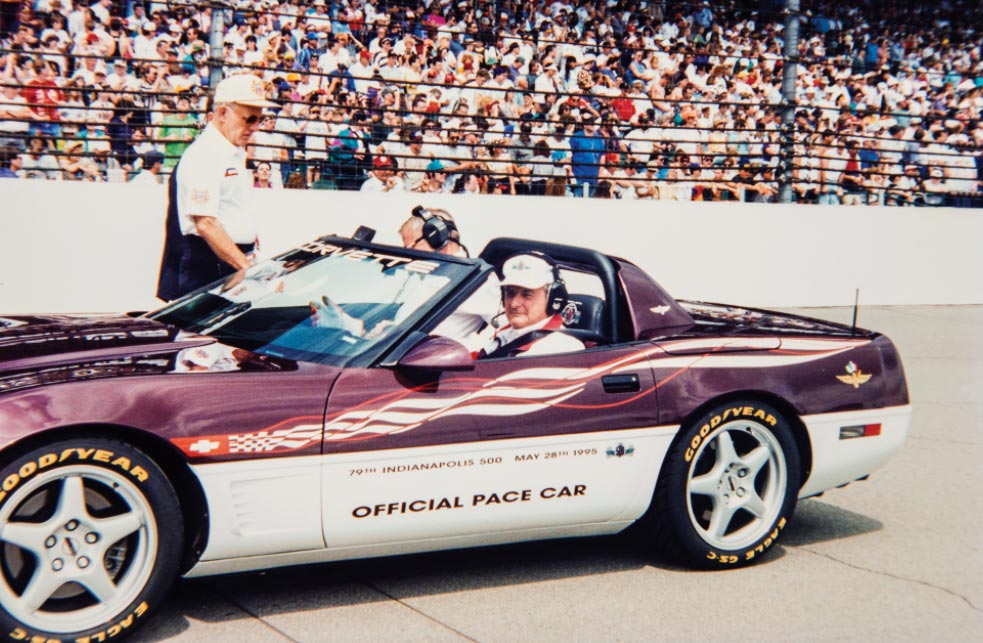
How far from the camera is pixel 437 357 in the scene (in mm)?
3969

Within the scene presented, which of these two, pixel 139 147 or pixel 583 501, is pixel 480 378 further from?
pixel 139 147

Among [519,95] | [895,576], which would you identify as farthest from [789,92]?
[895,576]

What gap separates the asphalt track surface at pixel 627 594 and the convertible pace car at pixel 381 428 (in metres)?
0.21

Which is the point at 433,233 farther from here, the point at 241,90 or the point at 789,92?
the point at 789,92

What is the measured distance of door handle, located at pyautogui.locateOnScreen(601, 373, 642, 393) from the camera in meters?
4.39

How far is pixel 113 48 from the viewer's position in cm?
1035

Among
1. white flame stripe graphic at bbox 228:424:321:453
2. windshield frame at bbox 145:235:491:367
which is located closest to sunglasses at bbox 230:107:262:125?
windshield frame at bbox 145:235:491:367

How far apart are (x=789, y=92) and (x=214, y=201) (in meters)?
8.56

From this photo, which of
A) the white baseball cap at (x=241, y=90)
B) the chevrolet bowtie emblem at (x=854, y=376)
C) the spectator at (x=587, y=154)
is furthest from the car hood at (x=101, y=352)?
the spectator at (x=587, y=154)

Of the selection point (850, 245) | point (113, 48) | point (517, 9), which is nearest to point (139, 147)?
point (113, 48)

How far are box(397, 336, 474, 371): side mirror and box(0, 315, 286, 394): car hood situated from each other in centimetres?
44

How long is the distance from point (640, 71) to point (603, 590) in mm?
9331

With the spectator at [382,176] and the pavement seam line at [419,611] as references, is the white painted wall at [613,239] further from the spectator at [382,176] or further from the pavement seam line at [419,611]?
the pavement seam line at [419,611]

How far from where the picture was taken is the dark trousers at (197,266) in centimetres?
617
